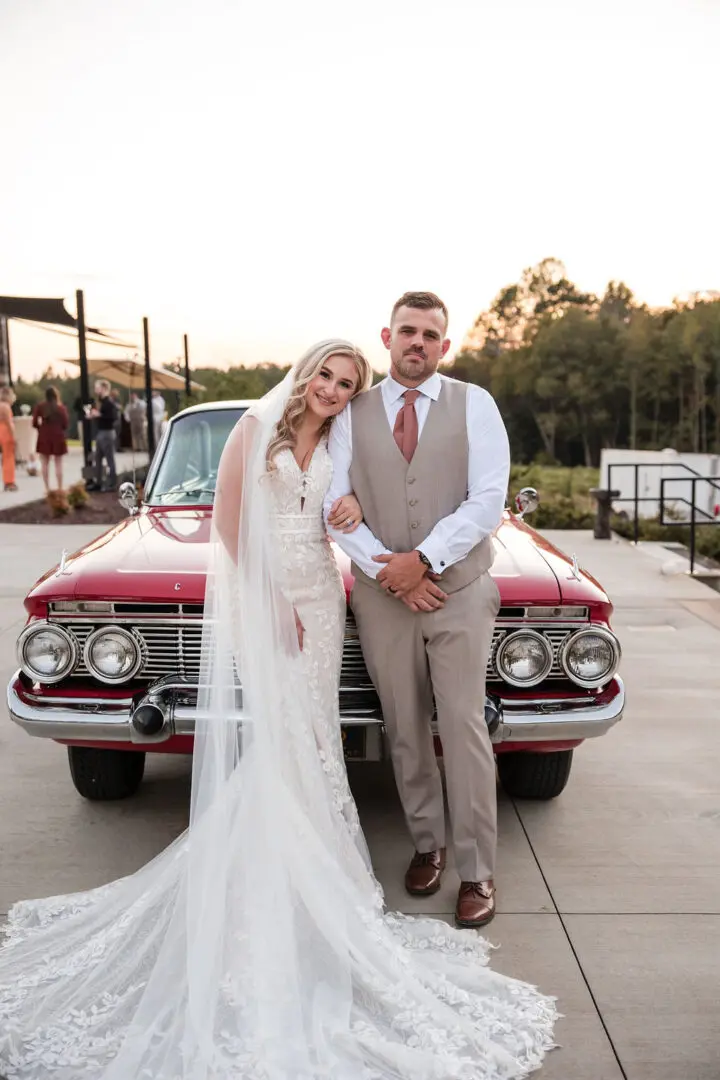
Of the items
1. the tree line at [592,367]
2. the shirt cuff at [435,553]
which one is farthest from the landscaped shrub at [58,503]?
the tree line at [592,367]

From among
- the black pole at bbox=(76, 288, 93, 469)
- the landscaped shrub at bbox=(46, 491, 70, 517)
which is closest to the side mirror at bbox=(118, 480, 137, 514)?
the landscaped shrub at bbox=(46, 491, 70, 517)

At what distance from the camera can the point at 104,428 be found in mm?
14883

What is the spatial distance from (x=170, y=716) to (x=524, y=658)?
1.25 metres

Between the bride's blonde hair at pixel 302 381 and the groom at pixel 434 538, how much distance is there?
0.14 metres

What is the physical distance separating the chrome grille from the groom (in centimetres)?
19


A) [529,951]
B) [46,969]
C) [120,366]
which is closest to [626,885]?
[529,951]

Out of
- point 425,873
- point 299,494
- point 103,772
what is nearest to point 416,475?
point 299,494

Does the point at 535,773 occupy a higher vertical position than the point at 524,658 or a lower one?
lower

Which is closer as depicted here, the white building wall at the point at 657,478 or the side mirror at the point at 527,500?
the side mirror at the point at 527,500

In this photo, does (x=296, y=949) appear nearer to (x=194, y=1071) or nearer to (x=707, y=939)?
(x=194, y=1071)

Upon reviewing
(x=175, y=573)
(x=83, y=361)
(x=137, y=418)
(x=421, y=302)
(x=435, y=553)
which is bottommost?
(x=175, y=573)

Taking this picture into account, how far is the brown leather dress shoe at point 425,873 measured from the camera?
3.18 meters

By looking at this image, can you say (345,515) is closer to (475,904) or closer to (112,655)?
(112,655)

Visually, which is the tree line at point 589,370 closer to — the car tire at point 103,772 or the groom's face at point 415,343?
the car tire at point 103,772
